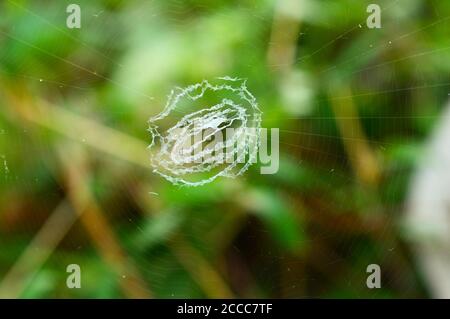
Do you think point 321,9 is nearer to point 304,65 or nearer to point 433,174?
point 304,65

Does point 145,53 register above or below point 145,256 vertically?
above

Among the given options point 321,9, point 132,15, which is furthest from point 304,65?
point 132,15
